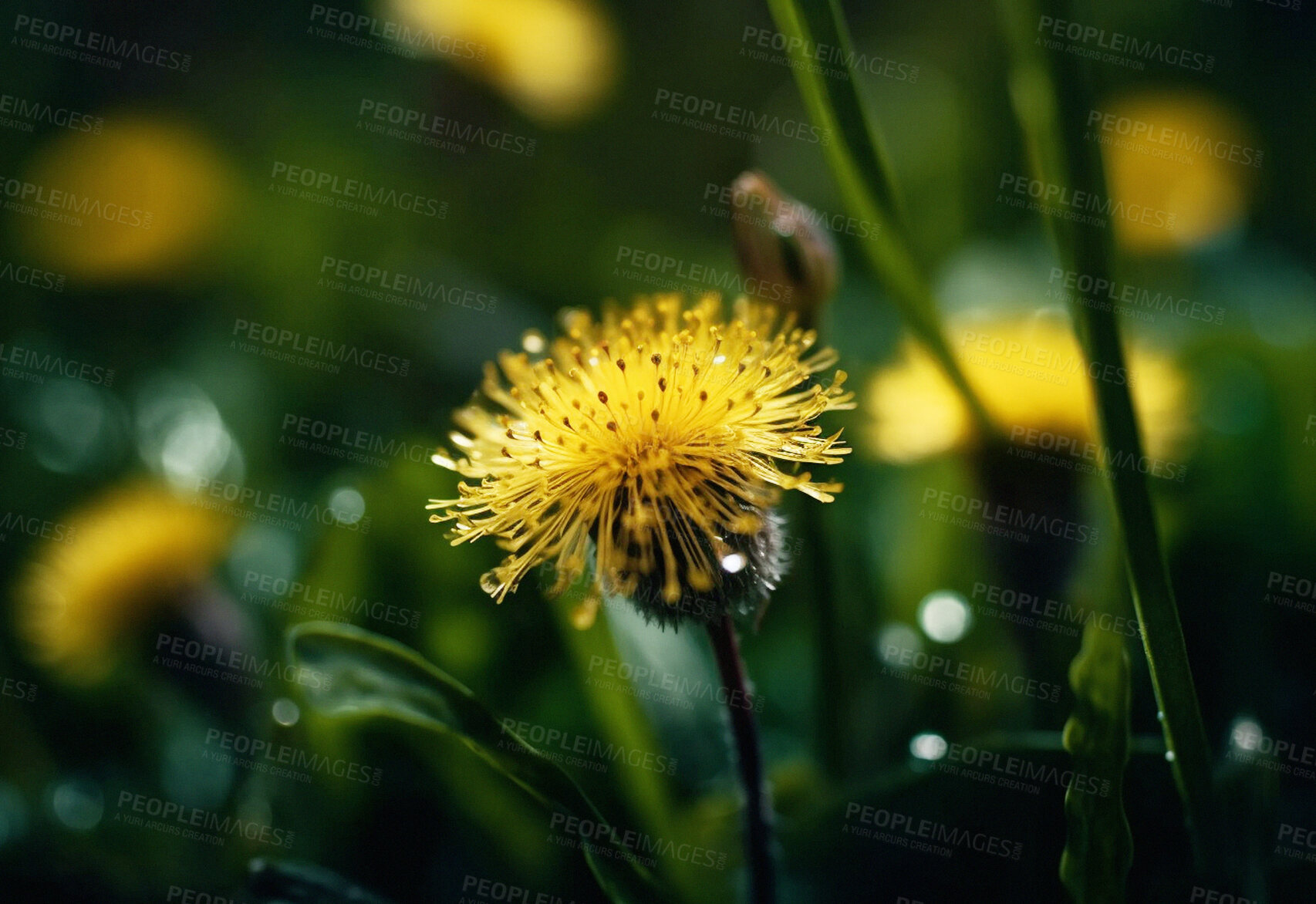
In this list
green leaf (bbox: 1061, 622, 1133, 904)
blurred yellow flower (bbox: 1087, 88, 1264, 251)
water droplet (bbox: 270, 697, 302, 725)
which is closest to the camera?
green leaf (bbox: 1061, 622, 1133, 904)

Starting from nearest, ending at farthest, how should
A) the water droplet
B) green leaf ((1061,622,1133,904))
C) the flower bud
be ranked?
green leaf ((1061,622,1133,904)) → the flower bud → the water droplet

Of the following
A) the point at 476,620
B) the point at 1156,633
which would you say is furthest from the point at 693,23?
the point at 1156,633

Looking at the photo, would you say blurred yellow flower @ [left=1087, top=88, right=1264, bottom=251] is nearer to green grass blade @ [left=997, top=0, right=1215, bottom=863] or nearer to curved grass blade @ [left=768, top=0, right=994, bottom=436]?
curved grass blade @ [left=768, top=0, right=994, bottom=436]

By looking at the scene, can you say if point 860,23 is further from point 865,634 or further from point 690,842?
point 690,842

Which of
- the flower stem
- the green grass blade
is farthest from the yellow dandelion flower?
the green grass blade

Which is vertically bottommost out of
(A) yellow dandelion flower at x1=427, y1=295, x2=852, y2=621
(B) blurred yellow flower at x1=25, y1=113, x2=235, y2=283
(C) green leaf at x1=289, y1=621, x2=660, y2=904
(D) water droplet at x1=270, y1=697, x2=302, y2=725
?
(C) green leaf at x1=289, y1=621, x2=660, y2=904

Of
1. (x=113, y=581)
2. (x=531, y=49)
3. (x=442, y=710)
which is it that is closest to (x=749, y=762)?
(x=442, y=710)

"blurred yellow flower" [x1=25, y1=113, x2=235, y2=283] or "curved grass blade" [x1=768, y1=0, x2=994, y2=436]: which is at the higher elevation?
"blurred yellow flower" [x1=25, y1=113, x2=235, y2=283]

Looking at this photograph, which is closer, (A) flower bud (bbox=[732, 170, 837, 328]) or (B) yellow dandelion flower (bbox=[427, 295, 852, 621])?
(B) yellow dandelion flower (bbox=[427, 295, 852, 621])
